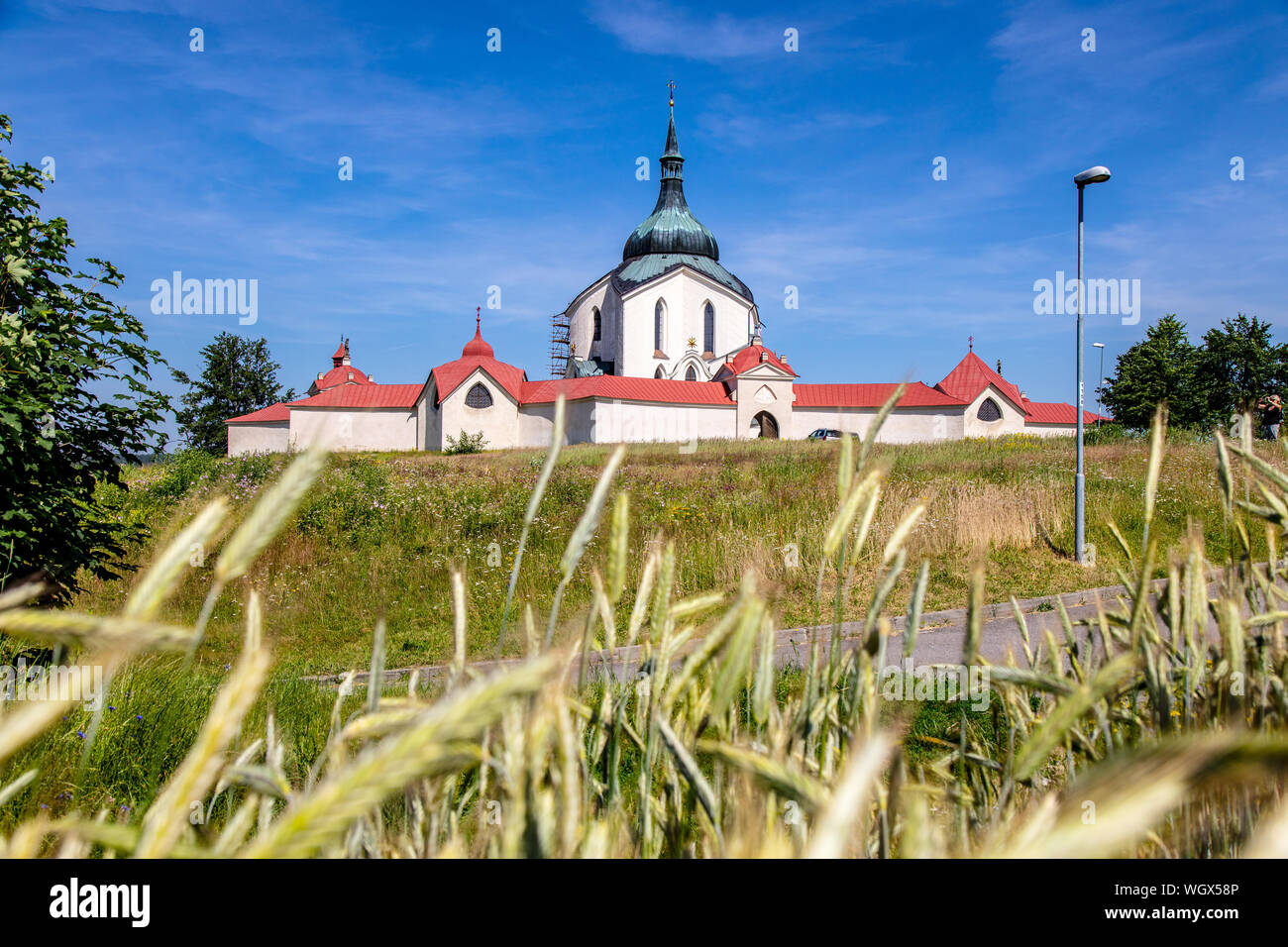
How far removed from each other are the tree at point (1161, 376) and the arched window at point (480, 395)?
1443 inches

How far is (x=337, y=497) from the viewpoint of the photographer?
1255 centimetres

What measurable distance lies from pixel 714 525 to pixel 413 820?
9.40m

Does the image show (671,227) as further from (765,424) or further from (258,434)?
(258,434)

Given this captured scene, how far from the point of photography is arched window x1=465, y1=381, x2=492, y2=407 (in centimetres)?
3881

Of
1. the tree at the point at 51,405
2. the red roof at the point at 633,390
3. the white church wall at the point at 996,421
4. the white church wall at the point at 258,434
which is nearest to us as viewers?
the tree at the point at 51,405

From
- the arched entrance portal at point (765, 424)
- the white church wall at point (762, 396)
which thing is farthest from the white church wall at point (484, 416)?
the arched entrance portal at point (765, 424)

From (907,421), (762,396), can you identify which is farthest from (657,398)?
(907,421)

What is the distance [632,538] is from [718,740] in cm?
920

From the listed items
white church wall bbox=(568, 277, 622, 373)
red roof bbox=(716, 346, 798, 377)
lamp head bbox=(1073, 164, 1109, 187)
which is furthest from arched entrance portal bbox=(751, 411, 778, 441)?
lamp head bbox=(1073, 164, 1109, 187)

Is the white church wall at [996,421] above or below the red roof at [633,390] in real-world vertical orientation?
below

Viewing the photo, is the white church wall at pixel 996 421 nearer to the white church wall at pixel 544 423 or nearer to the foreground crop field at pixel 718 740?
the white church wall at pixel 544 423

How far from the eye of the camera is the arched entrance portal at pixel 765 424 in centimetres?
3972

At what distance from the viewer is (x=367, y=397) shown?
41938mm
